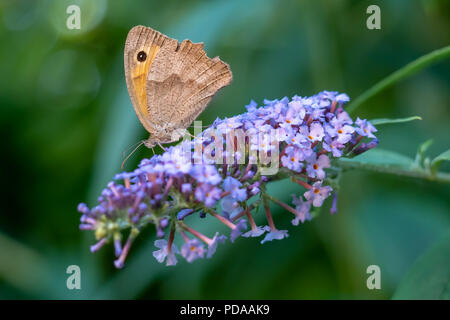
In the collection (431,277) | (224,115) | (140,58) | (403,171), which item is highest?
(140,58)

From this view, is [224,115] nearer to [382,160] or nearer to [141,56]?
[141,56]

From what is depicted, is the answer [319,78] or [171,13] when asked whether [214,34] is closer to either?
[319,78]

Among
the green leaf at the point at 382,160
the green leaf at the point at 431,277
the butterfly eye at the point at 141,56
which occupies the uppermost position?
the butterfly eye at the point at 141,56

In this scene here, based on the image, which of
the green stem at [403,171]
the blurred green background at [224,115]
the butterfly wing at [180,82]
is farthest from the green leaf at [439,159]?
the butterfly wing at [180,82]

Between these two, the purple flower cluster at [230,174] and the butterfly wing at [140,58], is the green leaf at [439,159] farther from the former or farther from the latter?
the butterfly wing at [140,58]

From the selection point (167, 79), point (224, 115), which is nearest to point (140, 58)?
point (167, 79)
